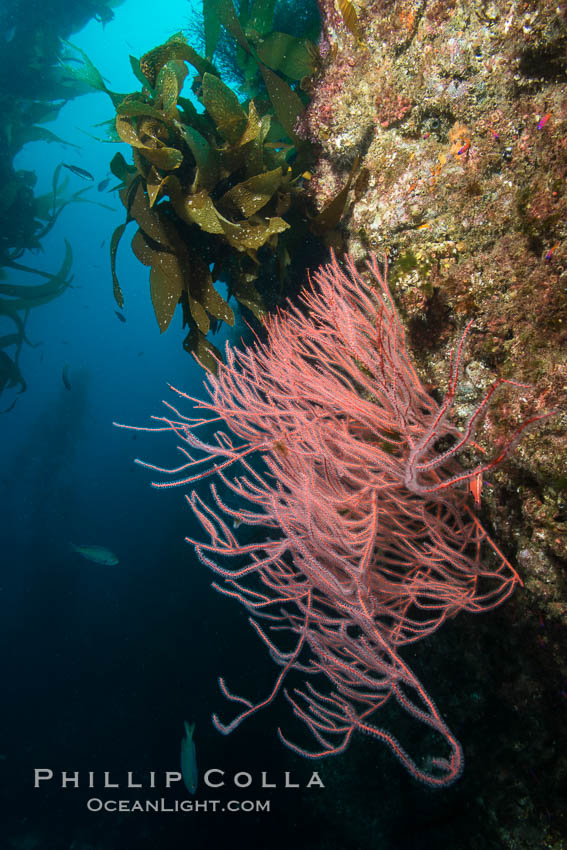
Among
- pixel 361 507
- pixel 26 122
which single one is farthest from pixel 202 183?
pixel 26 122

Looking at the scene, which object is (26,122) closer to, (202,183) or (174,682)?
(202,183)

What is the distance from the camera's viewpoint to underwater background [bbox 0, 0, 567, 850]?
1.85 meters

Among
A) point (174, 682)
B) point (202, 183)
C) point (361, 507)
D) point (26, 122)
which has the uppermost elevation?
point (26, 122)

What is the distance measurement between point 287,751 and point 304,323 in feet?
21.7

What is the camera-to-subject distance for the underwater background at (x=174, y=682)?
1848 millimetres

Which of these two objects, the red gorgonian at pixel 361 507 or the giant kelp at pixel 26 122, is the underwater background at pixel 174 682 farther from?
the red gorgonian at pixel 361 507

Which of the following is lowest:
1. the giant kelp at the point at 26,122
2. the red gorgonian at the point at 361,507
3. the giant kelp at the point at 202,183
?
the red gorgonian at the point at 361,507

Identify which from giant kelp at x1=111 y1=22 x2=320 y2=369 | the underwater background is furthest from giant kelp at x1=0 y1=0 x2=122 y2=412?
giant kelp at x1=111 y1=22 x2=320 y2=369

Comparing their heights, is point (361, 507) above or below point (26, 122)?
below

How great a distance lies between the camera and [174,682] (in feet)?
29.2

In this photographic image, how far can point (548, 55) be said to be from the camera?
1555mm

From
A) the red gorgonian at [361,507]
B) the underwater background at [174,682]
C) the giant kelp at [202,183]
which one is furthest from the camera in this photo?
the giant kelp at [202,183]

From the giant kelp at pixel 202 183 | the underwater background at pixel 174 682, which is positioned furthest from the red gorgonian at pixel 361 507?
the giant kelp at pixel 202 183

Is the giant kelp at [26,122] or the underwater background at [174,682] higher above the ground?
the giant kelp at [26,122]
